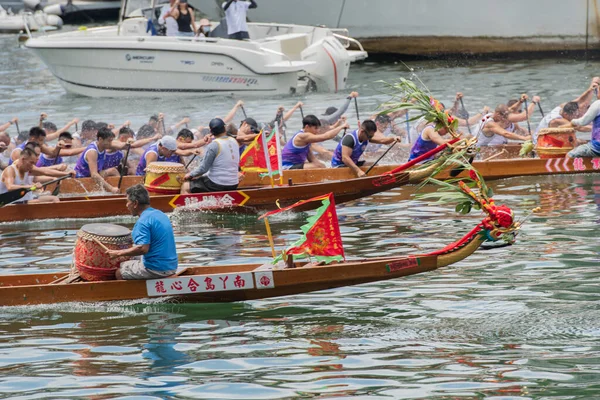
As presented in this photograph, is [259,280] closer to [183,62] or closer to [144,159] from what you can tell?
[144,159]

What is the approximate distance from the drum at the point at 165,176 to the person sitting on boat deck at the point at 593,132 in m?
6.42

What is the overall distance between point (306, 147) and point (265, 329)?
7.65 meters

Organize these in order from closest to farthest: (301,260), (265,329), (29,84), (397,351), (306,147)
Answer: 1. (397,351)
2. (265,329)
3. (301,260)
4. (306,147)
5. (29,84)

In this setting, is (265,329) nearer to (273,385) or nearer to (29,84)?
(273,385)

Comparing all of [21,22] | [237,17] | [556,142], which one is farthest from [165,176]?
[21,22]

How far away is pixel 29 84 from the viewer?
1231 inches

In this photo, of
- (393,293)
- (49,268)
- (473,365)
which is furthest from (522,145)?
(473,365)

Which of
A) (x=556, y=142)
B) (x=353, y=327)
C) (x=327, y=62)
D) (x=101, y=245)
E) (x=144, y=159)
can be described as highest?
(x=327, y=62)

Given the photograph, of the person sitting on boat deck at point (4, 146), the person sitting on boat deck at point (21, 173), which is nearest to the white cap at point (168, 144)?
the person sitting on boat deck at point (21, 173)

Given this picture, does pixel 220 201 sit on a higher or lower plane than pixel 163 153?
lower

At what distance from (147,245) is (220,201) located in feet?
16.7

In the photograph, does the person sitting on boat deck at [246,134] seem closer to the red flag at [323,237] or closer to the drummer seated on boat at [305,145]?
the drummer seated on boat at [305,145]

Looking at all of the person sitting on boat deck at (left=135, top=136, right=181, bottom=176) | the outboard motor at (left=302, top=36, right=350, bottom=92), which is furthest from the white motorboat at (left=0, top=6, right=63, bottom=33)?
the person sitting on boat deck at (left=135, top=136, right=181, bottom=176)

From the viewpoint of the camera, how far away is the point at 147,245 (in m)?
10.6
